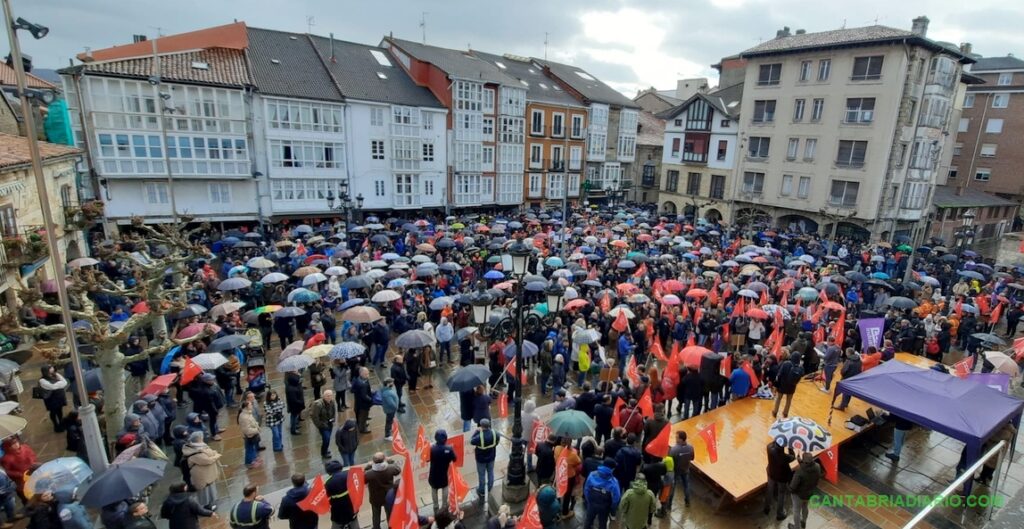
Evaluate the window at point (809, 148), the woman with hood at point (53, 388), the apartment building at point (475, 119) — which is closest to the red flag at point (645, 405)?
the woman with hood at point (53, 388)

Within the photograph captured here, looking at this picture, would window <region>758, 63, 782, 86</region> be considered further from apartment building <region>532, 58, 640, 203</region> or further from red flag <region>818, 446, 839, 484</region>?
red flag <region>818, 446, 839, 484</region>

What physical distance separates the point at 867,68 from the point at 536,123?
23545mm

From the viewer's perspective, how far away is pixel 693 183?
44.9m

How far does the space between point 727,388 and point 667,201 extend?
37.0m

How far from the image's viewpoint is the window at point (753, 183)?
4012cm

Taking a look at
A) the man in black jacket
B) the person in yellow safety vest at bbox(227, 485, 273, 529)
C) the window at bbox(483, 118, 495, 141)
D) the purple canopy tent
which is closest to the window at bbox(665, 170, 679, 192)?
the window at bbox(483, 118, 495, 141)

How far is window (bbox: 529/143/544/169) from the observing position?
44781 mm

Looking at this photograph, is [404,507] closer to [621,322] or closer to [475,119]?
[621,322]

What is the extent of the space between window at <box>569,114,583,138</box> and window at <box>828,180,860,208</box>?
67.7ft

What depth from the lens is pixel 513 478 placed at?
918 centimetres

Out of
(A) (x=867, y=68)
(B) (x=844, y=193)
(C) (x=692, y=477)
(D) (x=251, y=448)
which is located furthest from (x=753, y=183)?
(D) (x=251, y=448)

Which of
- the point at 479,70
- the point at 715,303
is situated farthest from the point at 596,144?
Result: the point at 715,303

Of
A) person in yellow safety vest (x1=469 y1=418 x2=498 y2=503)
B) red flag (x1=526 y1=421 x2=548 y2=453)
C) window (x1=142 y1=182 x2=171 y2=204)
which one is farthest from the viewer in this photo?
window (x1=142 y1=182 x2=171 y2=204)

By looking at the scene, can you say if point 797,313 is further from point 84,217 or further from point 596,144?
point 596,144
